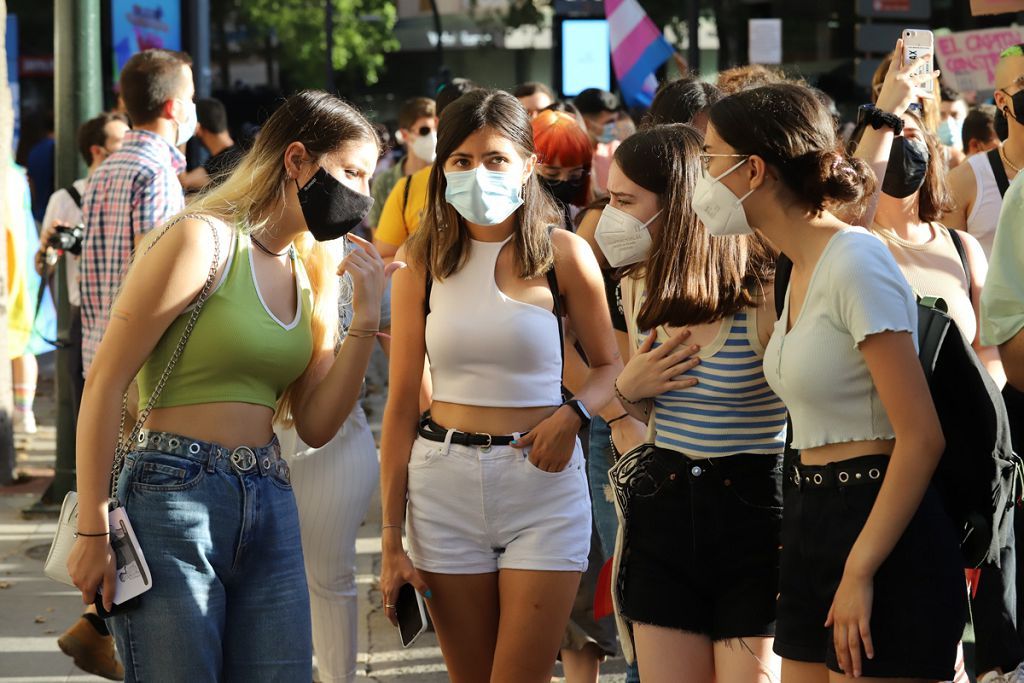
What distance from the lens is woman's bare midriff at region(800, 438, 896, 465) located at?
9.32ft

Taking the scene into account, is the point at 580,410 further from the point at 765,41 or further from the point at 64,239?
the point at 765,41

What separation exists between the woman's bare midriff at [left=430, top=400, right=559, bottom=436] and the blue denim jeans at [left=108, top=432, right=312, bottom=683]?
0.57m

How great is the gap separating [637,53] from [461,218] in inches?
318

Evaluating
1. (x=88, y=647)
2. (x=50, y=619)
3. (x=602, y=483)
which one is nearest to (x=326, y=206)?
(x=602, y=483)

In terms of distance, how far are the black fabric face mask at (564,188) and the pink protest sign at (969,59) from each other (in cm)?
796

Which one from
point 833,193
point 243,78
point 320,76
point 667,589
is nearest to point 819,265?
point 833,193

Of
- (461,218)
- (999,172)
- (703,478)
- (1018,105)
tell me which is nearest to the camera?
(703,478)

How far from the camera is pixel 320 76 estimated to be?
36.8 meters

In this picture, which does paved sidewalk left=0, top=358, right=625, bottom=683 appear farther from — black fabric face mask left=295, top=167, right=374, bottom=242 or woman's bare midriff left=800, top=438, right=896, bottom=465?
woman's bare midriff left=800, top=438, right=896, bottom=465

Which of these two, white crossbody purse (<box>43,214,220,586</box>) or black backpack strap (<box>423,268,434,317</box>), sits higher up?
black backpack strap (<box>423,268,434,317</box>)

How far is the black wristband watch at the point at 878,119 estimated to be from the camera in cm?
348

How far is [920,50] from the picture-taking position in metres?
3.82

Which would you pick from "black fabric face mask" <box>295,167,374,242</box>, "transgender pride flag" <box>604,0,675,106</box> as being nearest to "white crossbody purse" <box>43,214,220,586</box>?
"black fabric face mask" <box>295,167,374,242</box>

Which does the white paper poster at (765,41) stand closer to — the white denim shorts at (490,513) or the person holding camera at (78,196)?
the person holding camera at (78,196)
